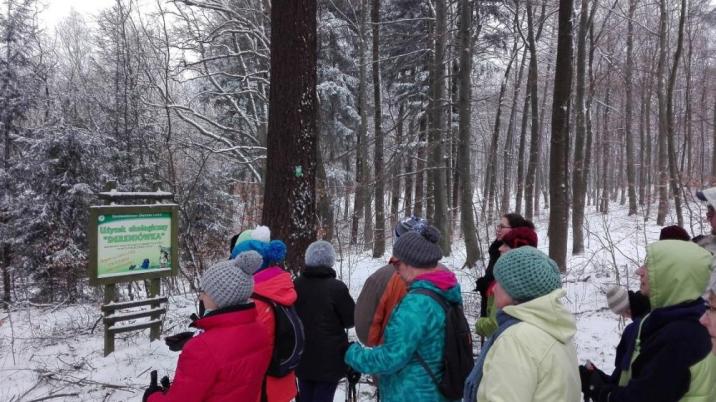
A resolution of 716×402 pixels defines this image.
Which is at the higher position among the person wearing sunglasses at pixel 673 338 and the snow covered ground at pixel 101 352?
the person wearing sunglasses at pixel 673 338

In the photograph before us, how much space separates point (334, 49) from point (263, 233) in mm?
14321

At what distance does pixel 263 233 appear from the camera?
397 centimetres

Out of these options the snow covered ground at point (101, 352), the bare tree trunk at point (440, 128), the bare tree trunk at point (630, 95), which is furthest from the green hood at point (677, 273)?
the bare tree trunk at point (630, 95)

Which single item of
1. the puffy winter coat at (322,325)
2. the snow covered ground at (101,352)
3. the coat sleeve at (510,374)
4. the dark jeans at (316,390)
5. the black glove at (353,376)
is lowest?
the snow covered ground at (101,352)

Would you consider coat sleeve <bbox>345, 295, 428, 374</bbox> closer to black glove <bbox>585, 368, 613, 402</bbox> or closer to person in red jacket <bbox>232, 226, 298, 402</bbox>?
person in red jacket <bbox>232, 226, 298, 402</bbox>

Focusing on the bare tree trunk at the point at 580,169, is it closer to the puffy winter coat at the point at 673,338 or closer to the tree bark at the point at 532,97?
the tree bark at the point at 532,97

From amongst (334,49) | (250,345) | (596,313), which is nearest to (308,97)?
(250,345)

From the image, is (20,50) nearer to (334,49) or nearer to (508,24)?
(334,49)

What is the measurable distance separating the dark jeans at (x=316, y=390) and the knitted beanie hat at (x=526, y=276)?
2.12 metres

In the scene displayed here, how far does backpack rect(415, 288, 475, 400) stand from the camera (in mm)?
2596

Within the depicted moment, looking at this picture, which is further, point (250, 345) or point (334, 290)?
point (334, 290)

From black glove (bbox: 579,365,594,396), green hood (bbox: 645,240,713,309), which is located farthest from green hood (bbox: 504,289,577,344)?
black glove (bbox: 579,365,594,396)

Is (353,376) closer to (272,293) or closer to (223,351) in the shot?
(272,293)

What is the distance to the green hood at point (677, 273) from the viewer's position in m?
2.17
